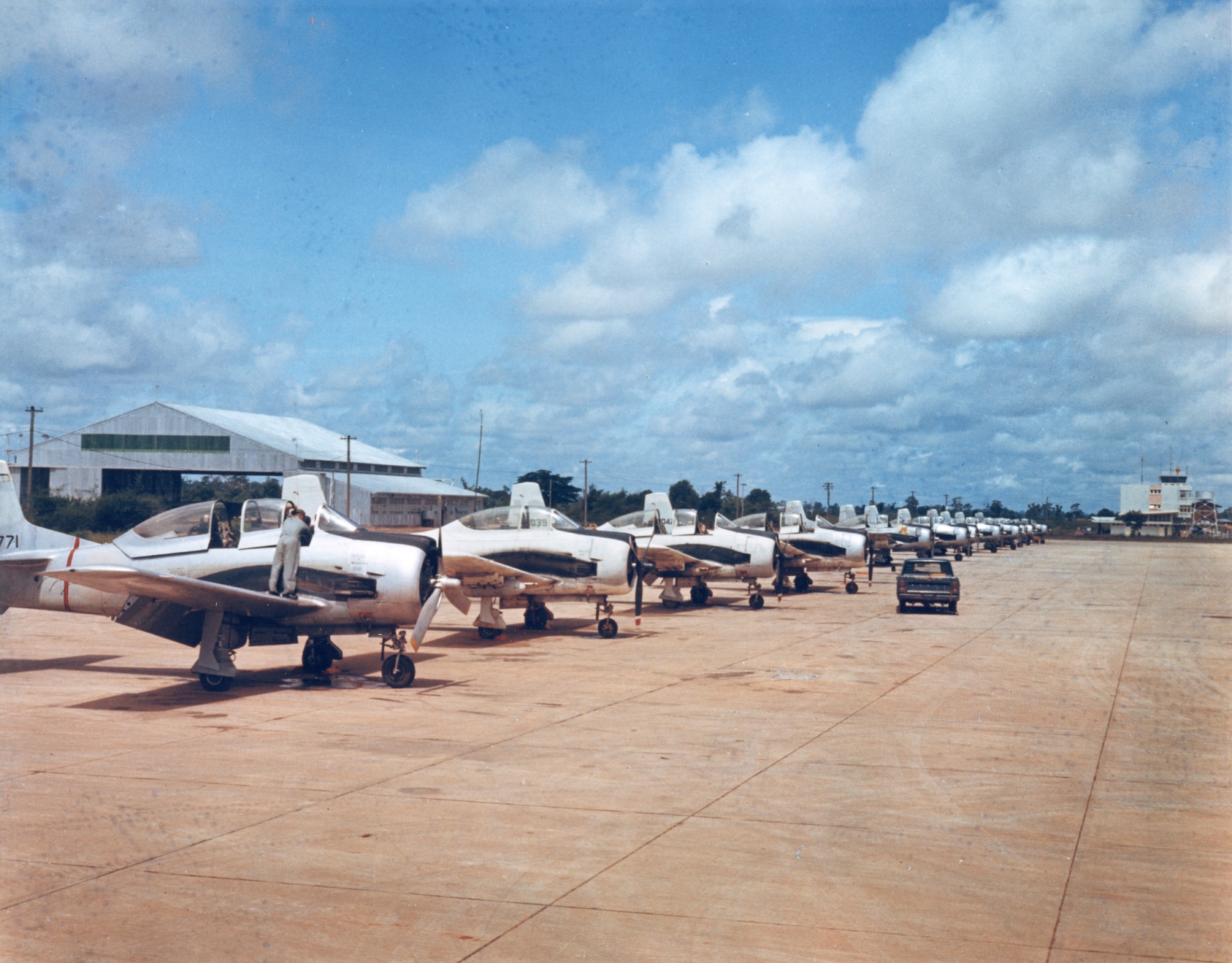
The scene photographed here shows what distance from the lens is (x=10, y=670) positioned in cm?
1509

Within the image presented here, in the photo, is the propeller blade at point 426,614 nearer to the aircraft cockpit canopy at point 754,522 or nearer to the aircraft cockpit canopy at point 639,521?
Answer: the aircraft cockpit canopy at point 639,521

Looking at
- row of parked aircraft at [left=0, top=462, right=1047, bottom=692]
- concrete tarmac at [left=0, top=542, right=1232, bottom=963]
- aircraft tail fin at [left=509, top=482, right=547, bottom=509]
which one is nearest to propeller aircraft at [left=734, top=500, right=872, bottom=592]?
aircraft tail fin at [left=509, top=482, right=547, bottom=509]

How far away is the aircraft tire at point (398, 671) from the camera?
45.8 ft

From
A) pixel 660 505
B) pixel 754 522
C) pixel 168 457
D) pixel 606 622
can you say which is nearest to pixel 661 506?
pixel 660 505

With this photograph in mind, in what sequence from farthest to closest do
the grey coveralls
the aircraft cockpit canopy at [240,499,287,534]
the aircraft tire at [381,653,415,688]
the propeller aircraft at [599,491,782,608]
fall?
1. the propeller aircraft at [599,491,782,608]
2. the aircraft cockpit canopy at [240,499,287,534]
3. the aircraft tire at [381,653,415,688]
4. the grey coveralls

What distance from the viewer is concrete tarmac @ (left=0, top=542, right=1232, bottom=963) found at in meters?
5.42

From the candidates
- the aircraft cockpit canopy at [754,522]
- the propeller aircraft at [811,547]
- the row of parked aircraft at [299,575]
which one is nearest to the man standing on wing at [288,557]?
the row of parked aircraft at [299,575]

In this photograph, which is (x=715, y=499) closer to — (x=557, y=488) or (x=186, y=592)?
(x=557, y=488)

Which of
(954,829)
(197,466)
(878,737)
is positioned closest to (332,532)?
(878,737)

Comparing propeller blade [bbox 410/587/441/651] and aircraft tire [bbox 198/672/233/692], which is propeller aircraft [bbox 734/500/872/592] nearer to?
propeller blade [bbox 410/587/441/651]

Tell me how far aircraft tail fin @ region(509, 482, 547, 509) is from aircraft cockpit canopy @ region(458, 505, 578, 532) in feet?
0.79

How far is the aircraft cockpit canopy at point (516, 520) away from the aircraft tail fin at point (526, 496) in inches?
9.4

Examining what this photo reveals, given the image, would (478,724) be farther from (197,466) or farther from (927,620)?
(197,466)

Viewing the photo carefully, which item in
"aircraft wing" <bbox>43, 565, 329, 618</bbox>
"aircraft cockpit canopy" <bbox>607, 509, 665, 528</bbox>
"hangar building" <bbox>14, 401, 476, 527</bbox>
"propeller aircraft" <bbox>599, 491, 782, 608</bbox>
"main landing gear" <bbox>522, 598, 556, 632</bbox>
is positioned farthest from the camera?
"hangar building" <bbox>14, 401, 476, 527</bbox>
